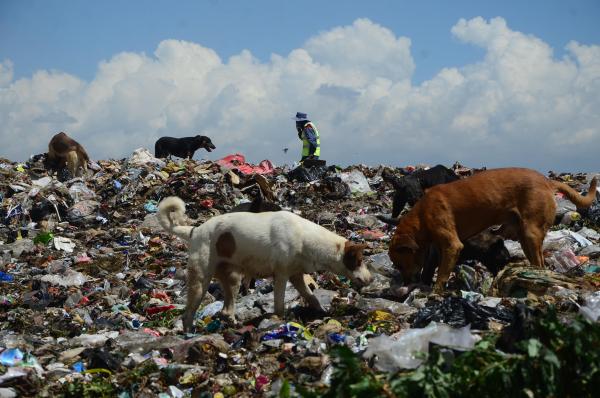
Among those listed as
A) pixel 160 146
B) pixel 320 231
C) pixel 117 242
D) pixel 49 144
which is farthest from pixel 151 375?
pixel 160 146

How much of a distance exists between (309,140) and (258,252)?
38.5 feet

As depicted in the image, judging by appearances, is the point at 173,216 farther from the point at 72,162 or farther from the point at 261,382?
the point at 72,162

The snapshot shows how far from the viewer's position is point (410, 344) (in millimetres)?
4402

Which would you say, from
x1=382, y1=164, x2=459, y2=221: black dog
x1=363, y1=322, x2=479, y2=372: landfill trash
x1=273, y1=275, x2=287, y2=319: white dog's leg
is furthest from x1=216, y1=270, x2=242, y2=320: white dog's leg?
x1=382, y1=164, x2=459, y2=221: black dog

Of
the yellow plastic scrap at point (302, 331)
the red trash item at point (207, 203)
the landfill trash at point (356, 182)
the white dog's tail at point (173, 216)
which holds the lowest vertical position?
the yellow plastic scrap at point (302, 331)

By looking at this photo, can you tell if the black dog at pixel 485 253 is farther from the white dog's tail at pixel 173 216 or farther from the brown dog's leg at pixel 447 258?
the white dog's tail at pixel 173 216

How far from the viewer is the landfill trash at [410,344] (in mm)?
4219

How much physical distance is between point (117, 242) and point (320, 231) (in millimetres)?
6688

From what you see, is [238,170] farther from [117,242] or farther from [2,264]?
[2,264]

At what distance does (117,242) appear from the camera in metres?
12.5

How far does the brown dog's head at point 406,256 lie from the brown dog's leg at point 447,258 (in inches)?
11.9

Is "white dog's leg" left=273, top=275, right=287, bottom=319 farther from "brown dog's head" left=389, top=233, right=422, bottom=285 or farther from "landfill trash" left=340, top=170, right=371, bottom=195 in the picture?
"landfill trash" left=340, top=170, right=371, bottom=195

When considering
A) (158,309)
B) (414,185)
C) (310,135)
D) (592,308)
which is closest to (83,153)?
(310,135)

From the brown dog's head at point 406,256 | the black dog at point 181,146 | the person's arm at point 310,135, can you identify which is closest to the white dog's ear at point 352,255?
the brown dog's head at point 406,256
